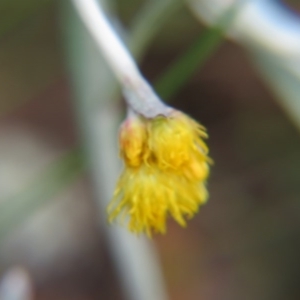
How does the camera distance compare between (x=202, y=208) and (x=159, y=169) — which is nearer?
(x=159, y=169)

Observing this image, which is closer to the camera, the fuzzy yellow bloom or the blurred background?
the fuzzy yellow bloom

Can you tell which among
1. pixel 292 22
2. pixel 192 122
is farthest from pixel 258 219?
pixel 192 122

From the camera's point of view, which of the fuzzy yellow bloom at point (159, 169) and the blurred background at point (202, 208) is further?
the blurred background at point (202, 208)

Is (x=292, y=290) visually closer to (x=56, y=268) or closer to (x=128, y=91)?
(x=56, y=268)
